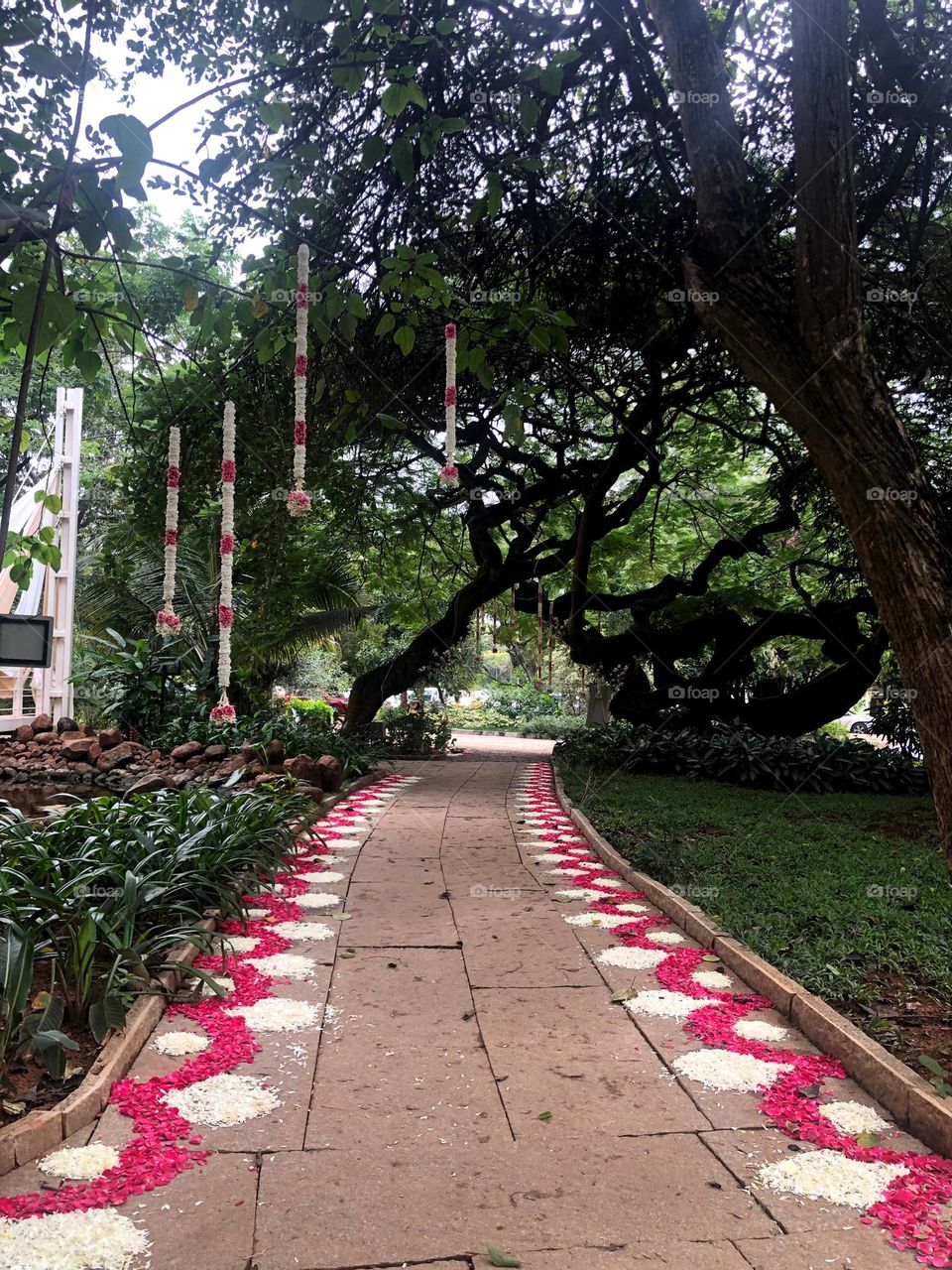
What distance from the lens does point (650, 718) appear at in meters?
13.2

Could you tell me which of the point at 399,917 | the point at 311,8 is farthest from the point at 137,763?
the point at 311,8

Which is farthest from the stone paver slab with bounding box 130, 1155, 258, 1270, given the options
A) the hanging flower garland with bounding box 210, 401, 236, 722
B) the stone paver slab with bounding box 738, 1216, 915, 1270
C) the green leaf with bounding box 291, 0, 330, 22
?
the green leaf with bounding box 291, 0, 330, 22

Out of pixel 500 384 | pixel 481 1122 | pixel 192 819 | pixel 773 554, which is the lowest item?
pixel 481 1122

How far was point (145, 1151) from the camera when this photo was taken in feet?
7.44

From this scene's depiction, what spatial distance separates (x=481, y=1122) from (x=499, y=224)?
578 centimetres

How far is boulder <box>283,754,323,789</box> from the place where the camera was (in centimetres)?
835

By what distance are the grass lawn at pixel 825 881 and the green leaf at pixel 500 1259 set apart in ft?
5.39

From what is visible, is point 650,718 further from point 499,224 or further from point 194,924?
point 194,924

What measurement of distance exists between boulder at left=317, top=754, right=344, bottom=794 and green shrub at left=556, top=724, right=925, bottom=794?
442 cm

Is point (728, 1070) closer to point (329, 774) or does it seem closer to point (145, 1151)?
point (145, 1151)

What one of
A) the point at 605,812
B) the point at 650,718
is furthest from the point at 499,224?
the point at 650,718

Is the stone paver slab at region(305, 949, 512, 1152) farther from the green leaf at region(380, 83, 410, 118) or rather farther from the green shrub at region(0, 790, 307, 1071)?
the green leaf at region(380, 83, 410, 118)

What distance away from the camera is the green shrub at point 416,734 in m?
15.7

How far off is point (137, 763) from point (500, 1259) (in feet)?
25.5
